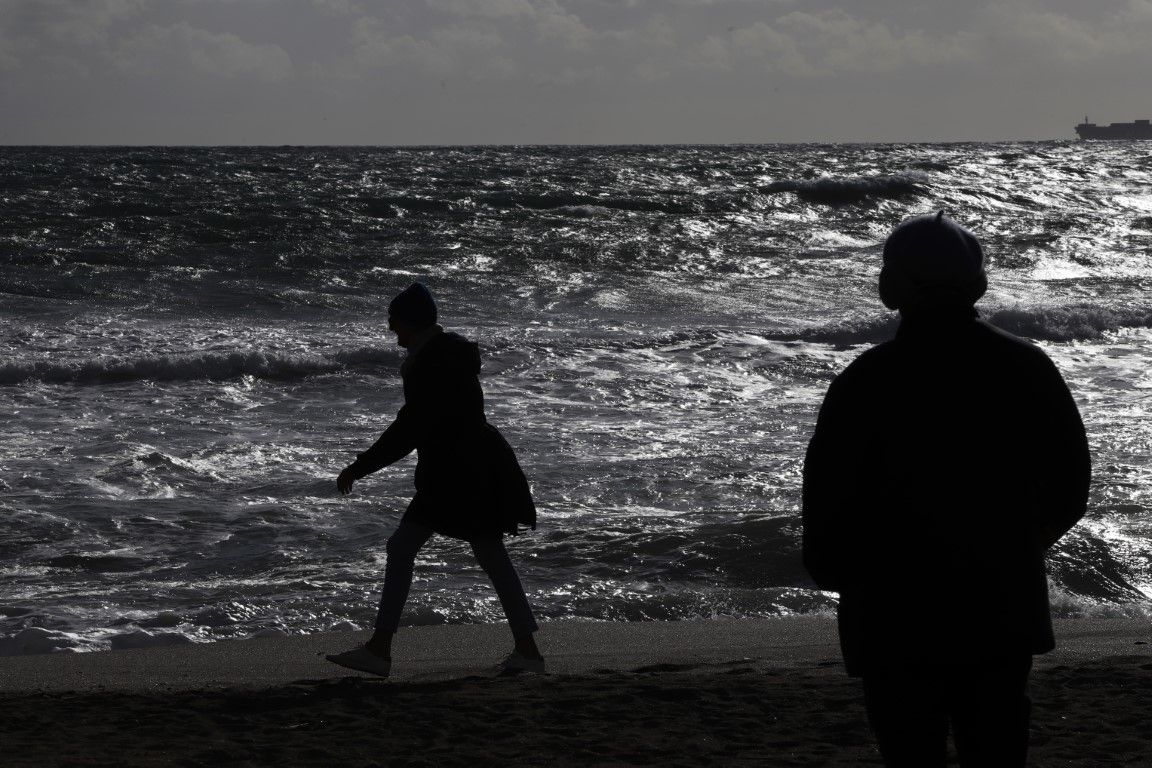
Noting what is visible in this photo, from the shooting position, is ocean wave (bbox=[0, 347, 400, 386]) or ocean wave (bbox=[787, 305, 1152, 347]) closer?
ocean wave (bbox=[0, 347, 400, 386])

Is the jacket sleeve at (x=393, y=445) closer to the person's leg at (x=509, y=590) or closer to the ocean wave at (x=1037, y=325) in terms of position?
the person's leg at (x=509, y=590)

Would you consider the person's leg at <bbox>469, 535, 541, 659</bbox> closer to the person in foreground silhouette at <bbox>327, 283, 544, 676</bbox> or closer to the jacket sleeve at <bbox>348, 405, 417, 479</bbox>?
the person in foreground silhouette at <bbox>327, 283, 544, 676</bbox>

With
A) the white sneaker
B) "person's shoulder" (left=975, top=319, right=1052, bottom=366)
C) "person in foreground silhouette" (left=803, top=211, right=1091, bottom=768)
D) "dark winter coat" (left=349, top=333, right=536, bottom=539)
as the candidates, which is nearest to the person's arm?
"dark winter coat" (left=349, top=333, right=536, bottom=539)

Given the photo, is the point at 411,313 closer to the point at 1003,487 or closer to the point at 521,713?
the point at 521,713

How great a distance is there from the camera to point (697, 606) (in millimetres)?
5742

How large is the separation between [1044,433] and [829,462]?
1.16 ft

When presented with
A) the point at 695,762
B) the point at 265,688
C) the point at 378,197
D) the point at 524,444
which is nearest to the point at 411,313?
the point at 265,688

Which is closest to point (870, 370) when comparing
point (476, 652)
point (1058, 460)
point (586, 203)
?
point (1058, 460)

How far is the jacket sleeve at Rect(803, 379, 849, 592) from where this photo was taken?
7.06 feet

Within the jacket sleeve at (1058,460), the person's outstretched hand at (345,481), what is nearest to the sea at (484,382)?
the person's outstretched hand at (345,481)

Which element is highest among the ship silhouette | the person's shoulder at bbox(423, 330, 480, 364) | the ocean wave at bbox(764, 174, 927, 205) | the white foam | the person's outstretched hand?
the ship silhouette

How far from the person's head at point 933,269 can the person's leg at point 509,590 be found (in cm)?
262

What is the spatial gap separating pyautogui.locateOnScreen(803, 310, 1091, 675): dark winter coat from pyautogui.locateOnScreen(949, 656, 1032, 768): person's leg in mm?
44

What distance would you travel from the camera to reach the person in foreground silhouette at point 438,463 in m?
4.48
